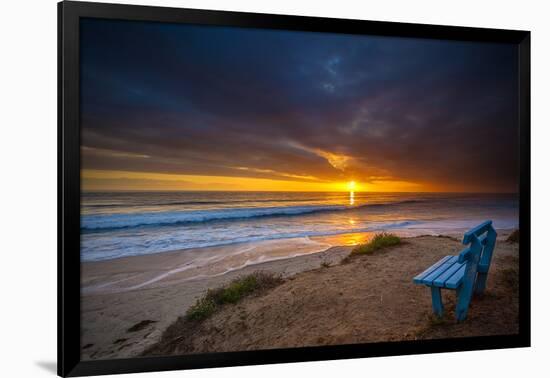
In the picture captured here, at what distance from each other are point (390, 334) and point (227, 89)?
7.72 ft

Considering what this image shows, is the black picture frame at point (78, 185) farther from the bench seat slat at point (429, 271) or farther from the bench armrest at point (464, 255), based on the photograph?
the bench armrest at point (464, 255)

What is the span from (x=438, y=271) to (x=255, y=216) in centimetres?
154

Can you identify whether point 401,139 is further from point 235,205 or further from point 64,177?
point 64,177

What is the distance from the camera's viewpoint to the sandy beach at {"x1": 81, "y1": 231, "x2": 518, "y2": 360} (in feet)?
10.5

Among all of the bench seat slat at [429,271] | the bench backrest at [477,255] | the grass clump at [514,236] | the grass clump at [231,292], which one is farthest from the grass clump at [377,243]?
the grass clump at [514,236]

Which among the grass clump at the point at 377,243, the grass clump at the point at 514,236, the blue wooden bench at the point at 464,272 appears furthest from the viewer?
the grass clump at the point at 514,236

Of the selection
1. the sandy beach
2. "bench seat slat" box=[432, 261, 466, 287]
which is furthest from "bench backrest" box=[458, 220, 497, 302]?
the sandy beach

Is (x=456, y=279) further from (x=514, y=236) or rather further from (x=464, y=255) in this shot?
(x=514, y=236)

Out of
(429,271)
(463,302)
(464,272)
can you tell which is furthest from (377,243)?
(463,302)

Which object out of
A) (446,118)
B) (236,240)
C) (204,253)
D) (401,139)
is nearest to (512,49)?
(446,118)

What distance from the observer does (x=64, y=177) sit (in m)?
3.04

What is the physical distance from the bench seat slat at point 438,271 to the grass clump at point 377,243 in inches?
15.7

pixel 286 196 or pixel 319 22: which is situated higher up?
pixel 319 22

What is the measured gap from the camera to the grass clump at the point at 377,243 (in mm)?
3743
